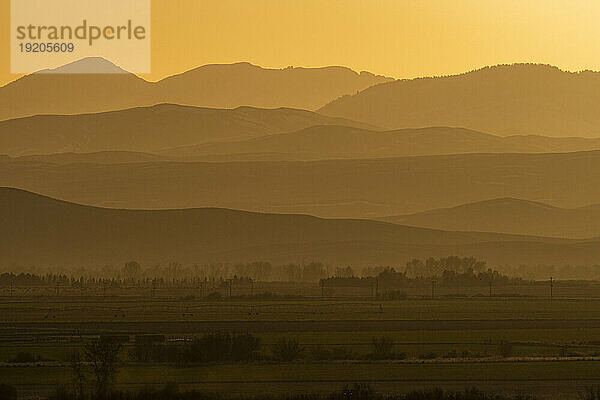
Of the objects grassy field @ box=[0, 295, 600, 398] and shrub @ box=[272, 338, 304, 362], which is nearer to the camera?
grassy field @ box=[0, 295, 600, 398]

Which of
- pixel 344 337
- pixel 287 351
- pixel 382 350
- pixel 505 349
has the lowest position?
pixel 505 349

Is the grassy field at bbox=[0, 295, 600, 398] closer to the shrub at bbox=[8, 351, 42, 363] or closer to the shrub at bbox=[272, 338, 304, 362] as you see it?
the shrub at bbox=[8, 351, 42, 363]

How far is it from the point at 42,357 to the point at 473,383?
24709 mm

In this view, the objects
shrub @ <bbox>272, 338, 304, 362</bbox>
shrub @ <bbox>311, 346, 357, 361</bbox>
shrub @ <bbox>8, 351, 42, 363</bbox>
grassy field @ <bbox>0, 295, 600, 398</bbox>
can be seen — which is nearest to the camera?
grassy field @ <bbox>0, 295, 600, 398</bbox>

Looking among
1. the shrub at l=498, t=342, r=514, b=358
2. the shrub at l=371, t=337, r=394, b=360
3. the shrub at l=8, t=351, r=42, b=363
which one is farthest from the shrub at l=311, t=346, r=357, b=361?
the shrub at l=8, t=351, r=42, b=363

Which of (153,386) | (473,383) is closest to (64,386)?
(153,386)

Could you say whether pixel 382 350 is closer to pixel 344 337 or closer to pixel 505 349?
pixel 505 349

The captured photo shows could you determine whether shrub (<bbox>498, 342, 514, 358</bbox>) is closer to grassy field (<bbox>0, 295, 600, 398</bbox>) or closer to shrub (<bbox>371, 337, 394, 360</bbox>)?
grassy field (<bbox>0, 295, 600, 398</bbox>)

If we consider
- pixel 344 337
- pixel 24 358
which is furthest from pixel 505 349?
pixel 24 358

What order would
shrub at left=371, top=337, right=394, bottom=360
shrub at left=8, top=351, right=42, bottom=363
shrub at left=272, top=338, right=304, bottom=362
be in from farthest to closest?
shrub at left=371, top=337, right=394, bottom=360
shrub at left=272, top=338, right=304, bottom=362
shrub at left=8, top=351, right=42, bottom=363

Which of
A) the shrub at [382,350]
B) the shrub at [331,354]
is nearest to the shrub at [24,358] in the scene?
the shrub at [331,354]

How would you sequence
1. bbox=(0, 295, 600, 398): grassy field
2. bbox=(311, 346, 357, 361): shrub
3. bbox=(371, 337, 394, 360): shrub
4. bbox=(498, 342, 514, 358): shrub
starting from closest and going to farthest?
bbox=(0, 295, 600, 398): grassy field
bbox=(311, 346, 357, 361): shrub
bbox=(371, 337, 394, 360): shrub
bbox=(498, 342, 514, 358): shrub

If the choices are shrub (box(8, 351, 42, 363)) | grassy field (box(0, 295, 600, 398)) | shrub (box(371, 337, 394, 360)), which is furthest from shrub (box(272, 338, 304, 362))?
shrub (box(8, 351, 42, 363))

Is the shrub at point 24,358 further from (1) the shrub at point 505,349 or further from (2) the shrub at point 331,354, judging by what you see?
(1) the shrub at point 505,349
